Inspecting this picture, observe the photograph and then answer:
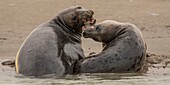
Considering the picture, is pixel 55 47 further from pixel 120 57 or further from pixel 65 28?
pixel 120 57

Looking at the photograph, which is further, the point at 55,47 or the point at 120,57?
the point at 120,57

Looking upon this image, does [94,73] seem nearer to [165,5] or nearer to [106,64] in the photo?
[106,64]

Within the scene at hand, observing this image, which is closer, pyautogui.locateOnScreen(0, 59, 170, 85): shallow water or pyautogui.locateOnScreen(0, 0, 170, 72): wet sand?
pyautogui.locateOnScreen(0, 59, 170, 85): shallow water

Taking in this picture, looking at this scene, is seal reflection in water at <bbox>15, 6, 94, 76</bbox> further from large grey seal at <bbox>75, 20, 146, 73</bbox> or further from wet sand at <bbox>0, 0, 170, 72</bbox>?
wet sand at <bbox>0, 0, 170, 72</bbox>

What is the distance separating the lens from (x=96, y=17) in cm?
1653

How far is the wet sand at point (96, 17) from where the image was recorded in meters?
13.4

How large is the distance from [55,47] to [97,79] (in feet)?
3.04

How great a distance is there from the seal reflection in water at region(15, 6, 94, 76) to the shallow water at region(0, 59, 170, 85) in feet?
0.69

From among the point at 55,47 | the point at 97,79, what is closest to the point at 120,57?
the point at 97,79

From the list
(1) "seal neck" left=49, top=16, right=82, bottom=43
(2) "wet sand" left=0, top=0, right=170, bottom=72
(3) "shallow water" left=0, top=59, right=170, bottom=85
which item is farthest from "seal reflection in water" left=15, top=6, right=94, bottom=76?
(2) "wet sand" left=0, top=0, right=170, bottom=72

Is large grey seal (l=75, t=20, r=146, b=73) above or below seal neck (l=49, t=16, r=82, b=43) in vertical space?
below

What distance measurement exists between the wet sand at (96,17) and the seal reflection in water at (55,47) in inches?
63.7

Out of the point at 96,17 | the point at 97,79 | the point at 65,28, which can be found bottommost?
the point at 96,17

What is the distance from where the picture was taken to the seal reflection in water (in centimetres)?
999
